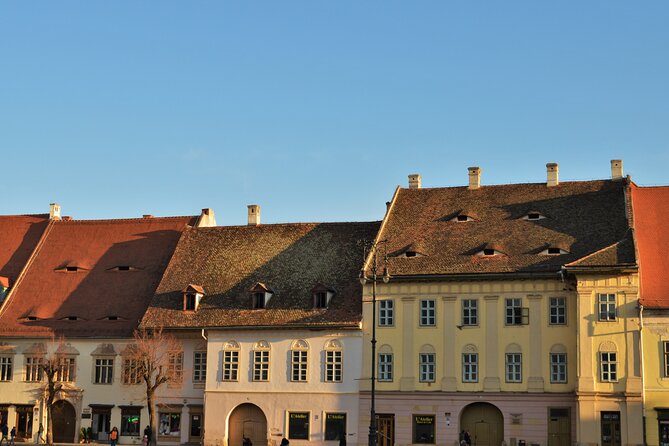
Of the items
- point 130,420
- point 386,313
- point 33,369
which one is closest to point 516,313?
point 386,313

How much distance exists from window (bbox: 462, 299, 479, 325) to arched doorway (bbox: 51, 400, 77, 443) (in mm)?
25086

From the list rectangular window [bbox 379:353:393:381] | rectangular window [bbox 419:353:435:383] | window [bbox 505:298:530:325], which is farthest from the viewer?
rectangular window [bbox 379:353:393:381]

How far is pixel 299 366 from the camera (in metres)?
60.1

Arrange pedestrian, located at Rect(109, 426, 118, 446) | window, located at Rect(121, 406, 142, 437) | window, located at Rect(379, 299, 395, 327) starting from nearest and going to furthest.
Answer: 1. window, located at Rect(379, 299, 395, 327)
2. pedestrian, located at Rect(109, 426, 118, 446)
3. window, located at Rect(121, 406, 142, 437)

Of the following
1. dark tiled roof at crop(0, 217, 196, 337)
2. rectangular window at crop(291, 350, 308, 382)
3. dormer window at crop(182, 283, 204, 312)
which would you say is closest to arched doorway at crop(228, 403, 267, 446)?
rectangular window at crop(291, 350, 308, 382)

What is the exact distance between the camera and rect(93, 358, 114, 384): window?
64.5m

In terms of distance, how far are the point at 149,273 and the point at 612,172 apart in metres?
29.4

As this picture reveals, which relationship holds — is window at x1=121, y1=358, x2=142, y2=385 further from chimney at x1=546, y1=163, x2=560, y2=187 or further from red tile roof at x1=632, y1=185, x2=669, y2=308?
red tile roof at x1=632, y1=185, x2=669, y2=308

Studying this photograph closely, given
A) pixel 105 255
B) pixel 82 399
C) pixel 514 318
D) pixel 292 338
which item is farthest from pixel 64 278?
pixel 514 318

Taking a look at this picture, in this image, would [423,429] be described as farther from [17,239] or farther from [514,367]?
[17,239]

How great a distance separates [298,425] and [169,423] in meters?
8.53

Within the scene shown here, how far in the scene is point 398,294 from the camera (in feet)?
193

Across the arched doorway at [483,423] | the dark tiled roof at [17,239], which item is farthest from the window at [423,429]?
the dark tiled roof at [17,239]

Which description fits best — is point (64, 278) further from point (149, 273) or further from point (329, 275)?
point (329, 275)
